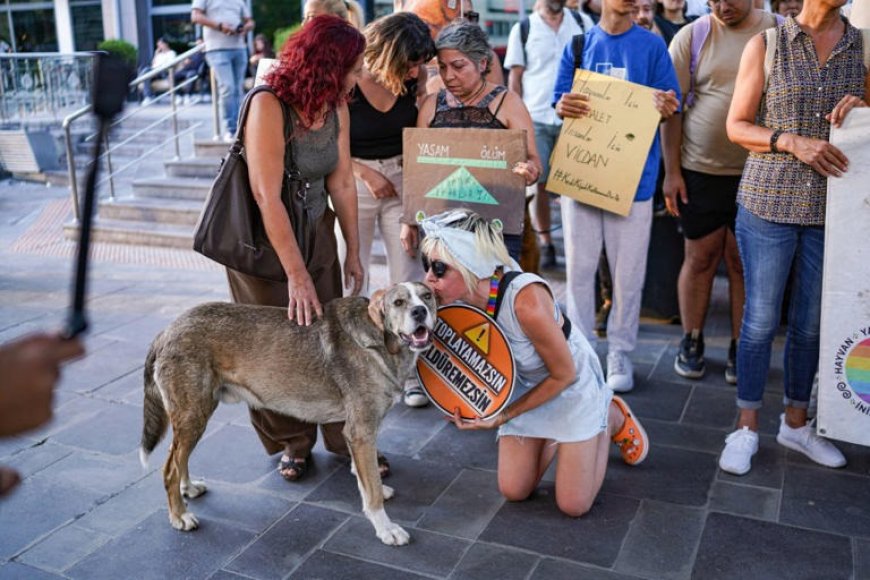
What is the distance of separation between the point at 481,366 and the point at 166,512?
1.52m

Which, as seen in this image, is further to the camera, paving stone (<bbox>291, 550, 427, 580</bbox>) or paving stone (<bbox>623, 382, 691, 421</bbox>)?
paving stone (<bbox>623, 382, 691, 421</bbox>)

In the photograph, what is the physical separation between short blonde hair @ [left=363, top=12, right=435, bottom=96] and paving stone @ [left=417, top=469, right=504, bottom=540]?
6.63ft

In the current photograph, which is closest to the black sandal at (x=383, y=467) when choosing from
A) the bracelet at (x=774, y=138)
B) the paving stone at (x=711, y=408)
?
the paving stone at (x=711, y=408)

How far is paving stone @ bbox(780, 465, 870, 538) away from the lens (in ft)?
11.3

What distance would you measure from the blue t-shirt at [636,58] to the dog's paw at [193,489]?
9.07 ft

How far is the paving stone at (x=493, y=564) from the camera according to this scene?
3.14 m

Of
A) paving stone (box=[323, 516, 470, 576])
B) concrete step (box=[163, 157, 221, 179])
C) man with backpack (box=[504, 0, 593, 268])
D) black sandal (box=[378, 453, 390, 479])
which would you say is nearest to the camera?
paving stone (box=[323, 516, 470, 576])

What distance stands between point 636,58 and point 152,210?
657cm

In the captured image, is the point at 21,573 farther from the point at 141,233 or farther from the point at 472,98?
the point at 141,233

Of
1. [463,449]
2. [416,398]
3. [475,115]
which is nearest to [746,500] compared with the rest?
[463,449]

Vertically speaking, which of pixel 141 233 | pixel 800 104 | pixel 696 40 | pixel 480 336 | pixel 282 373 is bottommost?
pixel 141 233

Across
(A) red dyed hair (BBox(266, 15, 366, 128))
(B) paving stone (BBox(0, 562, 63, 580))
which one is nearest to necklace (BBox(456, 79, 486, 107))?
(A) red dyed hair (BBox(266, 15, 366, 128))

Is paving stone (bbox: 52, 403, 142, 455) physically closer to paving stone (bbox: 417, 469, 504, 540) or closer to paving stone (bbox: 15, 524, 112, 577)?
paving stone (bbox: 15, 524, 112, 577)

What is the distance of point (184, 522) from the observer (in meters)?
3.46
